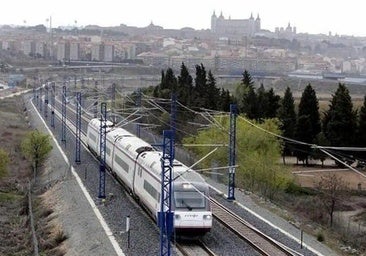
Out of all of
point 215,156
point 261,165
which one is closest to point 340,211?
point 261,165

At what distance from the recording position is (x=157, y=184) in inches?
851

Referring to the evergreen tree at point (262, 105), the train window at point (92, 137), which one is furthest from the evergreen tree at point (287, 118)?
the train window at point (92, 137)

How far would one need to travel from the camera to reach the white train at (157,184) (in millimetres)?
19859

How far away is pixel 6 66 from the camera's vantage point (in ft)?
554

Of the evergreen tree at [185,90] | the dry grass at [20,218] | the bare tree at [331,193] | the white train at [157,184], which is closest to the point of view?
the white train at [157,184]

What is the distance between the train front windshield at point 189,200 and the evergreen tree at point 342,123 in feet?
91.1

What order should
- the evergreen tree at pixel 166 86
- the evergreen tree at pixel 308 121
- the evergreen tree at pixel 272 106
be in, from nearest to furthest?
the evergreen tree at pixel 308 121, the evergreen tree at pixel 272 106, the evergreen tree at pixel 166 86

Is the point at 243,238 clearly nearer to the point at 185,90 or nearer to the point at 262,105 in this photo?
the point at 262,105

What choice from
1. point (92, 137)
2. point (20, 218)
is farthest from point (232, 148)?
point (92, 137)

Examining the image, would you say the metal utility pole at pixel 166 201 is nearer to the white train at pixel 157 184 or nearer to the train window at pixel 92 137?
the white train at pixel 157 184

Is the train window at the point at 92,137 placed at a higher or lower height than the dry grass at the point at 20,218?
higher

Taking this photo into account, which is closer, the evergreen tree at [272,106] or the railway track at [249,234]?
the railway track at [249,234]

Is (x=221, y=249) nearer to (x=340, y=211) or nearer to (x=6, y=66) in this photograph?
(x=340, y=211)

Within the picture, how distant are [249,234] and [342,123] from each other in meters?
26.7
